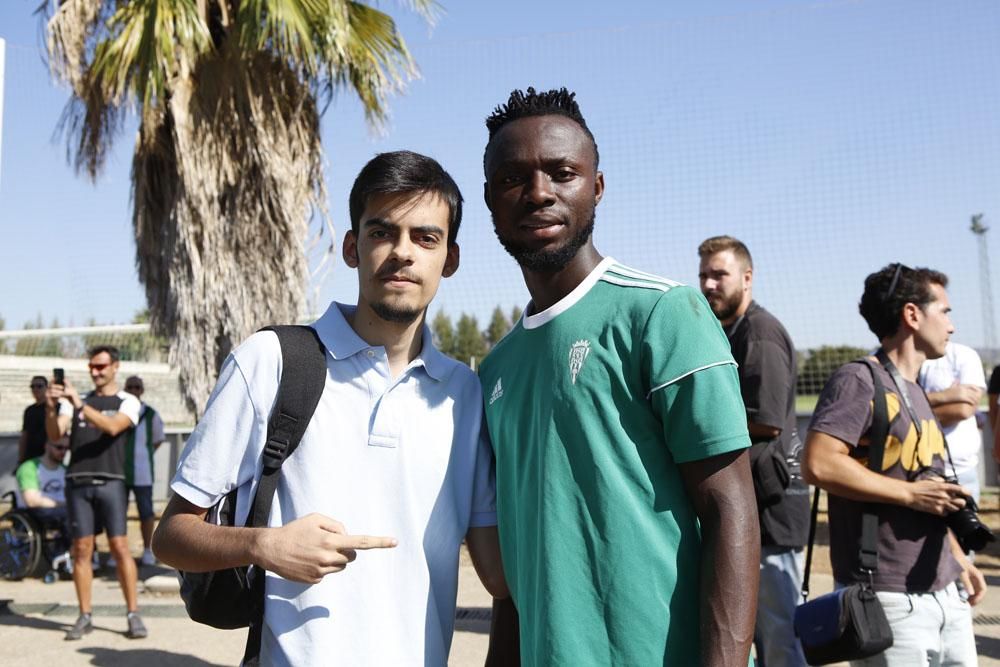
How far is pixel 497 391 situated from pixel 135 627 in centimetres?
556

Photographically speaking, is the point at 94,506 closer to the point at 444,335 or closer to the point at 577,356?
the point at 577,356

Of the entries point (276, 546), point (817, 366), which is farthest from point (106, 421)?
point (817, 366)

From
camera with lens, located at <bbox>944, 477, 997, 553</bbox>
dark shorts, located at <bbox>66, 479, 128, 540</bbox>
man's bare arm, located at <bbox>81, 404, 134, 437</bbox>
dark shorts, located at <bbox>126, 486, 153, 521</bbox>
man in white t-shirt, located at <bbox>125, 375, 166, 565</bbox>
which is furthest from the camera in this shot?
dark shorts, located at <bbox>126, 486, 153, 521</bbox>

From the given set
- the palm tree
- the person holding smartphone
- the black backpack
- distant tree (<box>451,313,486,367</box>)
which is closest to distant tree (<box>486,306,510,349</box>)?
distant tree (<box>451,313,486,367</box>)

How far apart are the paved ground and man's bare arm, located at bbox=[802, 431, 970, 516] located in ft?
10.7

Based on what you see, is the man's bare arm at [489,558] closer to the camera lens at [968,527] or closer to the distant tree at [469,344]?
the camera lens at [968,527]

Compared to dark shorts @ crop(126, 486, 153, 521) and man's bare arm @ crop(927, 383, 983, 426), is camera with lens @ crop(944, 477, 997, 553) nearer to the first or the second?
man's bare arm @ crop(927, 383, 983, 426)

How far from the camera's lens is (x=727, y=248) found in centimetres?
438

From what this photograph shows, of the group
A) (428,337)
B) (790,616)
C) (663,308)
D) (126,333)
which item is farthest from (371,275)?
(126,333)

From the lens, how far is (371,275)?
2.12 meters

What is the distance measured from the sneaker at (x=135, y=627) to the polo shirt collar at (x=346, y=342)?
17.2ft

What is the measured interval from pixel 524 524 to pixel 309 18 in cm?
709

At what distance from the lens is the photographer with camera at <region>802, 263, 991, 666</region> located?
280 centimetres

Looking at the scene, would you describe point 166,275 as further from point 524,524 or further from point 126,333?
point 126,333
